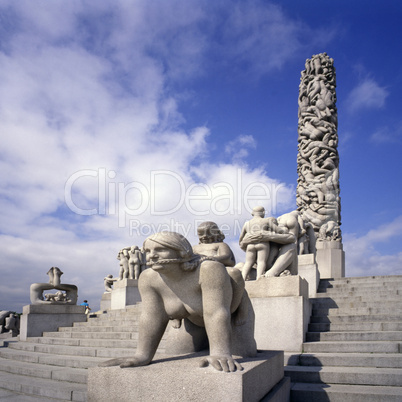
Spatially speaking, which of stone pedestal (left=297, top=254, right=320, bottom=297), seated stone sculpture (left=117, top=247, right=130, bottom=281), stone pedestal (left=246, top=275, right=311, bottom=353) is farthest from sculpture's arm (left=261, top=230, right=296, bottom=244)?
seated stone sculpture (left=117, top=247, right=130, bottom=281)

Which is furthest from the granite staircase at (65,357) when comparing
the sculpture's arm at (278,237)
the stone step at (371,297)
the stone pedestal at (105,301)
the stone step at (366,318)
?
the stone pedestal at (105,301)

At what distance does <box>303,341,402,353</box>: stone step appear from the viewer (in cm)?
598

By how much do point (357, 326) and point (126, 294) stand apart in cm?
1006

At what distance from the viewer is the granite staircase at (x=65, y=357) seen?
518 cm

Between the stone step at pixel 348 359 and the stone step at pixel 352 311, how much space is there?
1750mm

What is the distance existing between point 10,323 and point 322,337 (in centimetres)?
1116

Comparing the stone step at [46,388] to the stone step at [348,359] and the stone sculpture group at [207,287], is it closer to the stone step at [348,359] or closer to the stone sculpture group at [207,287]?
the stone sculpture group at [207,287]

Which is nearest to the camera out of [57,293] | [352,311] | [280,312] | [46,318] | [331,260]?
[280,312]

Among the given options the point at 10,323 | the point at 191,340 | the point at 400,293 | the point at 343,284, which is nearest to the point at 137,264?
the point at 10,323

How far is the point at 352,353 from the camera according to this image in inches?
239

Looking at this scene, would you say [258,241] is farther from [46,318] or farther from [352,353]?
[46,318]

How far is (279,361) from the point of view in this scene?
4.46 meters

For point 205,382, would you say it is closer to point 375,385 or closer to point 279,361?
point 279,361

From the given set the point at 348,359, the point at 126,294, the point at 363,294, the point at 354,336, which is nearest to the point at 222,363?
the point at 348,359
